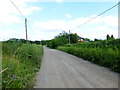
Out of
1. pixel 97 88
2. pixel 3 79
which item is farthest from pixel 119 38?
pixel 3 79

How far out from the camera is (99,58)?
44.7ft

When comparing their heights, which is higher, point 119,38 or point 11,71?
point 119,38

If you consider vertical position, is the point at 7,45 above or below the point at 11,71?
above

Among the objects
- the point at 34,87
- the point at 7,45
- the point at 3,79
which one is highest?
the point at 7,45

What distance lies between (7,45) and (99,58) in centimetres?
780

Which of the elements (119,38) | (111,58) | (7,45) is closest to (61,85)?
(7,45)

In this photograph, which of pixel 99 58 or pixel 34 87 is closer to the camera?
pixel 34 87

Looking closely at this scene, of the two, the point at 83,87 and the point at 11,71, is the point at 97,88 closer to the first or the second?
the point at 83,87

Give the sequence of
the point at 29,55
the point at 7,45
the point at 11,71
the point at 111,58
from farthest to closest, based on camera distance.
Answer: the point at 29,55, the point at 111,58, the point at 7,45, the point at 11,71

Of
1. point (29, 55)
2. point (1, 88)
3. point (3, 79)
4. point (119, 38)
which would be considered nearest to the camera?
point (1, 88)

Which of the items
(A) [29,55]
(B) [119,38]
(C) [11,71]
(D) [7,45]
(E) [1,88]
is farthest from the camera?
(B) [119,38]

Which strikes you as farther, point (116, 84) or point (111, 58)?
point (111, 58)

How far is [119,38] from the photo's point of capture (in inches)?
572

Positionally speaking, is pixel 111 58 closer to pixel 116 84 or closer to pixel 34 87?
pixel 116 84
